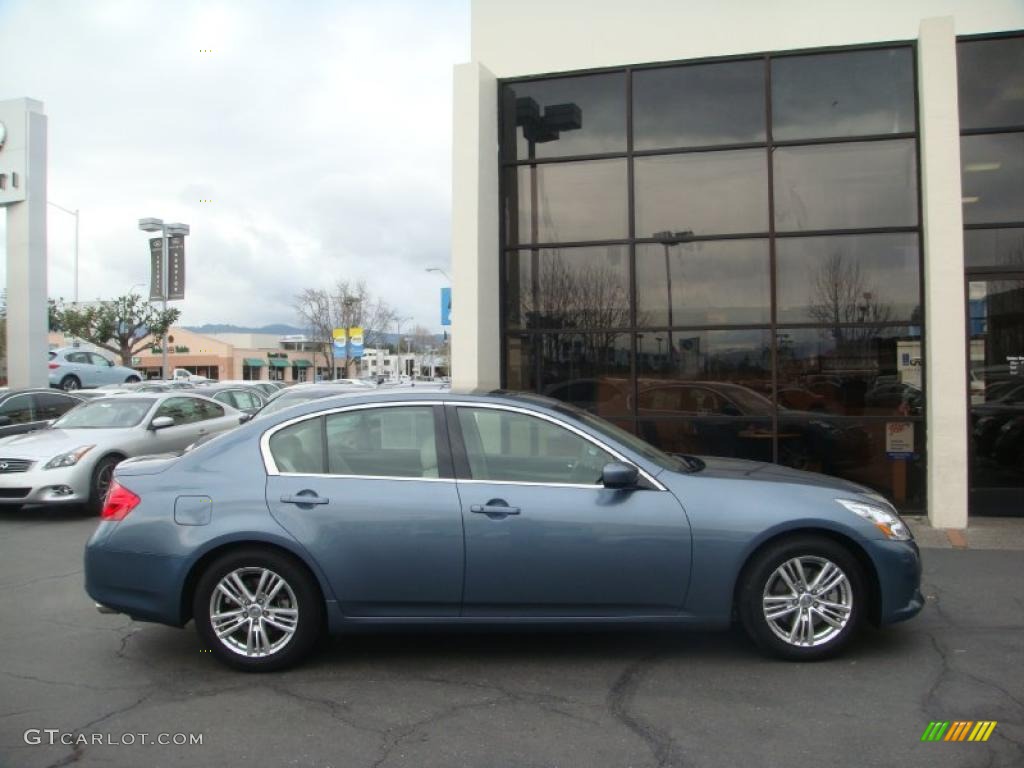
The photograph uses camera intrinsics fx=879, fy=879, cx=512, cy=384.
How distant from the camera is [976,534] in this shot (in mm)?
8609

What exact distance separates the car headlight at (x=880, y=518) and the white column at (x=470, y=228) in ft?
18.7

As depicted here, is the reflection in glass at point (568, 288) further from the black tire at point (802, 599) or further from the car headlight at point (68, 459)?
the black tire at point (802, 599)

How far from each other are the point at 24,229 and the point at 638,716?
808 inches

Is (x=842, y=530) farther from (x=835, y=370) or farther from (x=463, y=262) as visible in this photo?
(x=463, y=262)

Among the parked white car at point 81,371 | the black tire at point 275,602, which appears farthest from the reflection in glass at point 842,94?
the parked white car at point 81,371

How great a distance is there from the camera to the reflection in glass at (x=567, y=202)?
10578 mm

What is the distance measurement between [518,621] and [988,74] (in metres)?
8.45

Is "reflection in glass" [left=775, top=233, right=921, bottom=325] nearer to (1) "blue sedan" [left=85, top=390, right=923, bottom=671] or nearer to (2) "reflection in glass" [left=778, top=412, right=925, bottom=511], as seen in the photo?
(2) "reflection in glass" [left=778, top=412, right=925, bottom=511]

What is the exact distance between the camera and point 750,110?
10.2 meters

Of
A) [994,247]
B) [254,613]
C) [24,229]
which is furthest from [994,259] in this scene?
[24,229]

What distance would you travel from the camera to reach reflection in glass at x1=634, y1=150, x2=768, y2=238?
10156 mm

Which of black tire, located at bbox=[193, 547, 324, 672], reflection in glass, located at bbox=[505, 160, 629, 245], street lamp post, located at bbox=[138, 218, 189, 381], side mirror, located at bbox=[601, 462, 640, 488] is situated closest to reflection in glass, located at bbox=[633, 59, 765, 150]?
reflection in glass, located at bbox=[505, 160, 629, 245]

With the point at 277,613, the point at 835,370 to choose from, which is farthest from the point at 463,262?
the point at 277,613

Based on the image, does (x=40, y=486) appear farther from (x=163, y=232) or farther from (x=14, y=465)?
(x=163, y=232)
